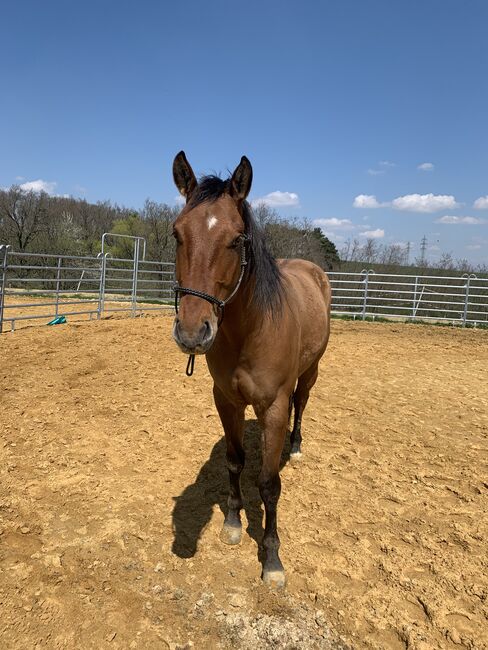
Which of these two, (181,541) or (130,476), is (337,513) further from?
(130,476)

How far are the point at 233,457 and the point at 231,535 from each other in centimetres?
47

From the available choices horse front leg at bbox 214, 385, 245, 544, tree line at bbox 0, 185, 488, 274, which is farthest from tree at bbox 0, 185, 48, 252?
horse front leg at bbox 214, 385, 245, 544

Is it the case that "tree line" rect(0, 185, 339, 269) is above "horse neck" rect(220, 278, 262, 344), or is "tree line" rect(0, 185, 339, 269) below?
above

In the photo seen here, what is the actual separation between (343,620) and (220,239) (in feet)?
6.30

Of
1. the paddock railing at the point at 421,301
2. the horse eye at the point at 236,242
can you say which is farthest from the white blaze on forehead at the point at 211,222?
the paddock railing at the point at 421,301

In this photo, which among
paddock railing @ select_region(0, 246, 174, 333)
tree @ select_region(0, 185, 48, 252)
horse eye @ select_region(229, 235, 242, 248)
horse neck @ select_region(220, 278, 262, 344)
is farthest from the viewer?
tree @ select_region(0, 185, 48, 252)

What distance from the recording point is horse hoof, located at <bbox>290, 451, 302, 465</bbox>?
3.60 m

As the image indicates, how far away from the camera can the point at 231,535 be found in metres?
2.57

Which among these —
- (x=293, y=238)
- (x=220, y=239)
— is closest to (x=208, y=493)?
(x=220, y=239)

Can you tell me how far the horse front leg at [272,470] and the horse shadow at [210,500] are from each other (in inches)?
6.2

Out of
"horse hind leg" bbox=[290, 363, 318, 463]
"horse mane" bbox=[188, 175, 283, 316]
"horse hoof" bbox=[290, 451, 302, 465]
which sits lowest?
"horse hoof" bbox=[290, 451, 302, 465]

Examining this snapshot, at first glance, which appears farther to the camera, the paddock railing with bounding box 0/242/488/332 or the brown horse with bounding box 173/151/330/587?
the paddock railing with bounding box 0/242/488/332

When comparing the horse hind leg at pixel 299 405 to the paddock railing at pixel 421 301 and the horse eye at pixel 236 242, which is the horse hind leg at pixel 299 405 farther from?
the paddock railing at pixel 421 301

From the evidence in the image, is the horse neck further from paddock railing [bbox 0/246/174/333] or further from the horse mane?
paddock railing [bbox 0/246/174/333]
